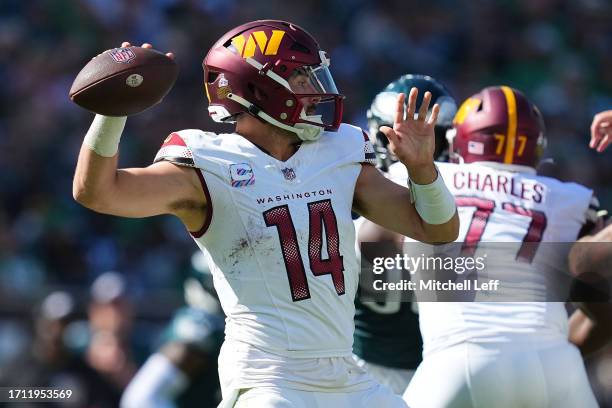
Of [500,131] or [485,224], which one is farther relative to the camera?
[500,131]

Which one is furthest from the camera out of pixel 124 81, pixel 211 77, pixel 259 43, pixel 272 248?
pixel 211 77

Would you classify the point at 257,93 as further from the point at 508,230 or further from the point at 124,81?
the point at 508,230

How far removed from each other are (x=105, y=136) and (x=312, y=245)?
30.4 inches

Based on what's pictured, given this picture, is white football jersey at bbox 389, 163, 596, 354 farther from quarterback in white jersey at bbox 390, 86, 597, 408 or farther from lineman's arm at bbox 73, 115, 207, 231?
lineman's arm at bbox 73, 115, 207, 231

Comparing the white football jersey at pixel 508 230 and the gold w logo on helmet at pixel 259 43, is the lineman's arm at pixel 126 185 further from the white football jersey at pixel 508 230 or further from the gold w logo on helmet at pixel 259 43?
the white football jersey at pixel 508 230

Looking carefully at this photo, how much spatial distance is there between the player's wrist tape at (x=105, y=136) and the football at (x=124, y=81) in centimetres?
3

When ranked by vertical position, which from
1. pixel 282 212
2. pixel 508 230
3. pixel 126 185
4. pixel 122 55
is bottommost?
pixel 508 230

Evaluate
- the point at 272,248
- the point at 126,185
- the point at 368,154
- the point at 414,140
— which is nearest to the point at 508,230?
the point at 368,154

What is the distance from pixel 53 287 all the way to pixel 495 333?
5530mm

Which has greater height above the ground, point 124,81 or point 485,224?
point 124,81

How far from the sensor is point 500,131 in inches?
211

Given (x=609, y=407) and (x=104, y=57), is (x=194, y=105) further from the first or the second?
(x=104, y=57)

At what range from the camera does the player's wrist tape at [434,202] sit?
3.93m

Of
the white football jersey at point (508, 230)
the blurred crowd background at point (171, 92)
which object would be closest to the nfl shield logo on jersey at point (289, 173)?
the white football jersey at point (508, 230)
